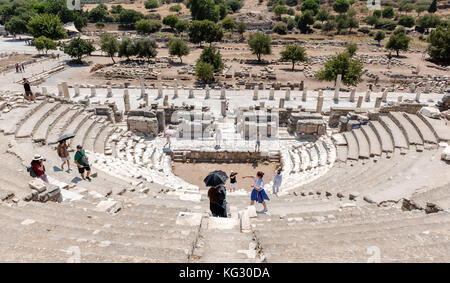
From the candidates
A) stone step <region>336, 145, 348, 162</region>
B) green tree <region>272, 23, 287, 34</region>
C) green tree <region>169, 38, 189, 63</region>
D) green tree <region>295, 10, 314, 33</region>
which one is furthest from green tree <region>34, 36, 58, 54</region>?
green tree <region>295, 10, 314, 33</region>

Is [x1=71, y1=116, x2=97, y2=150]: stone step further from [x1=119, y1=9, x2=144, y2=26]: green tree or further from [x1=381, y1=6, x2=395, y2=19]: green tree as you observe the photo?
[x1=381, y1=6, x2=395, y2=19]: green tree

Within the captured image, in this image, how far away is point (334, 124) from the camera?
2266 cm

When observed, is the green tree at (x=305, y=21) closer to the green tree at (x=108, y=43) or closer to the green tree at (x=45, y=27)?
the green tree at (x=108, y=43)

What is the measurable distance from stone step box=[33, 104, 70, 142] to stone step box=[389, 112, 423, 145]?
19633mm

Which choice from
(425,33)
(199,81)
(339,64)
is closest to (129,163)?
(199,81)

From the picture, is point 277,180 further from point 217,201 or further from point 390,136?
point 390,136

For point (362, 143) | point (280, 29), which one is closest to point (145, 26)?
point (280, 29)

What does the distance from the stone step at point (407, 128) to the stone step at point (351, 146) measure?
268cm

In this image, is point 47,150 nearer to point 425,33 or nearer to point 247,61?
point 247,61

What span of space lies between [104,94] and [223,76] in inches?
→ 694

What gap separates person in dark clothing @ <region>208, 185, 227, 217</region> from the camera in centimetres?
883

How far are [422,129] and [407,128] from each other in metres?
0.74

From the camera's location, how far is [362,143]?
17.5 m

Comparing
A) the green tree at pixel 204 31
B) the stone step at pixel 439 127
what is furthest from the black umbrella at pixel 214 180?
the green tree at pixel 204 31
